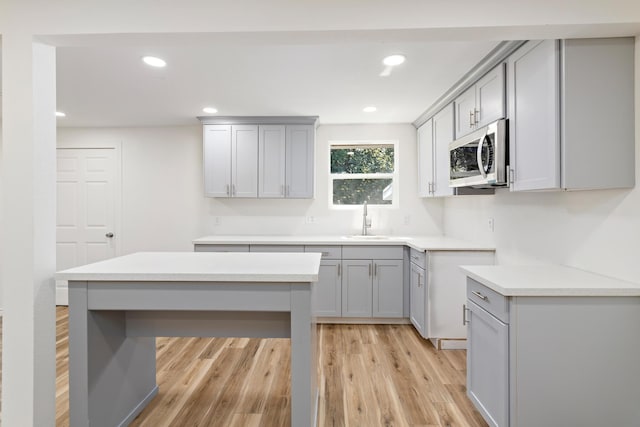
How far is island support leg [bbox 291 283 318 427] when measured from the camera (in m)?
1.60

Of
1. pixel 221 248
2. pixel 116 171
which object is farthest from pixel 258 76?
pixel 116 171

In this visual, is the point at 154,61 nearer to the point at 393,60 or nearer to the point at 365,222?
the point at 393,60

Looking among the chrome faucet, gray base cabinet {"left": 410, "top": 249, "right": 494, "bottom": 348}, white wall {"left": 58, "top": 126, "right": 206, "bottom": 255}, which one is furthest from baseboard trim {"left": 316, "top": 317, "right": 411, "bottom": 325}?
white wall {"left": 58, "top": 126, "right": 206, "bottom": 255}

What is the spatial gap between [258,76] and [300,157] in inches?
50.5

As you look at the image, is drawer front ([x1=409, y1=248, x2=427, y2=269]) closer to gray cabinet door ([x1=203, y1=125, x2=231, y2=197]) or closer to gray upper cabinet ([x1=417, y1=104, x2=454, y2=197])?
gray upper cabinet ([x1=417, y1=104, x2=454, y2=197])

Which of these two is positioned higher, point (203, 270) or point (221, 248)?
point (203, 270)

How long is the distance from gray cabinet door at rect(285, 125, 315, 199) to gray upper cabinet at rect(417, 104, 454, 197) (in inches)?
48.3

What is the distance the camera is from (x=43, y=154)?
1.74 metres

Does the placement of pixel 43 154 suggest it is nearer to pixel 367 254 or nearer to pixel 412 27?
pixel 412 27

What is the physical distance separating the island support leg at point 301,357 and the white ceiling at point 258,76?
1.26 m

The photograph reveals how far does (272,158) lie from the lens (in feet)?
12.7

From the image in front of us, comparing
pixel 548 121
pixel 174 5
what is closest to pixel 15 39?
pixel 174 5

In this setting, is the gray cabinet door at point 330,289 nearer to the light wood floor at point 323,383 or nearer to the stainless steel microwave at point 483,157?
the light wood floor at point 323,383

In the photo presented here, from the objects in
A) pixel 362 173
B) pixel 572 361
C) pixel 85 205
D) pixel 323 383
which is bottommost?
pixel 323 383
